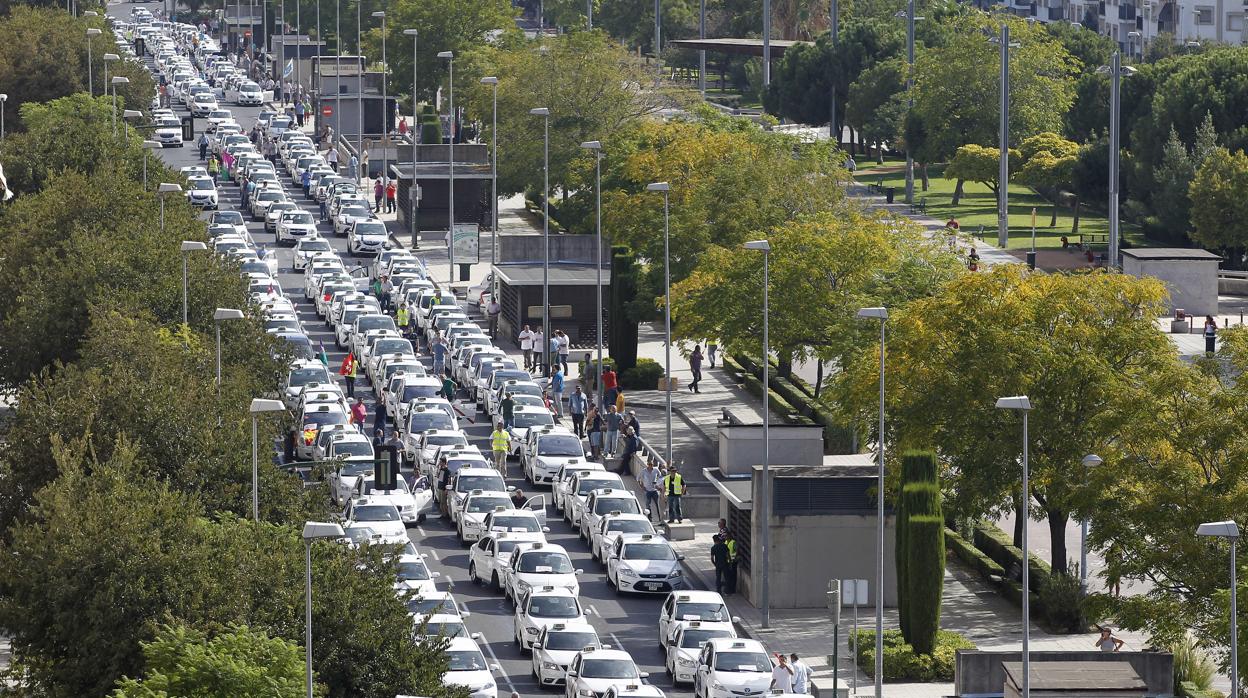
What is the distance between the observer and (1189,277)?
87.6 meters

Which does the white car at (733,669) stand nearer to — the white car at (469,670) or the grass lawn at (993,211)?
the white car at (469,670)

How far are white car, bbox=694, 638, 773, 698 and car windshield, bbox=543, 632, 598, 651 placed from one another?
200 centimetres

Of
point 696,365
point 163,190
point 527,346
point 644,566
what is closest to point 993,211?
point 527,346

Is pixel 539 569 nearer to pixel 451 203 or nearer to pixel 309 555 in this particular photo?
pixel 309 555

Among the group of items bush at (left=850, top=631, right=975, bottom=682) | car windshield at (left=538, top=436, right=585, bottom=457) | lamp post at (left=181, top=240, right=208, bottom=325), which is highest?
lamp post at (left=181, top=240, right=208, bottom=325)

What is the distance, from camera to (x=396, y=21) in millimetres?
127688

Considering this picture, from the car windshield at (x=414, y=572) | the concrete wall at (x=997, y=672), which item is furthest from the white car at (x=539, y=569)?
the concrete wall at (x=997, y=672)

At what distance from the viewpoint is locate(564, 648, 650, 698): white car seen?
42.8 metres

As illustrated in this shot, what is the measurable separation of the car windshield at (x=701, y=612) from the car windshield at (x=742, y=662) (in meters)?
3.14

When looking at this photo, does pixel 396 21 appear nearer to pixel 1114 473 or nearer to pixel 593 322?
pixel 593 322

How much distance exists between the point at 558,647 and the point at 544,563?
5270mm

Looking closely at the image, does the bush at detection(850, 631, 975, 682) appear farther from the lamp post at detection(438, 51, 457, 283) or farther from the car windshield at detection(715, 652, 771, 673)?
the lamp post at detection(438, 51, 457, 283)

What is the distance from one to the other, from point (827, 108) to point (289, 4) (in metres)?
48.8

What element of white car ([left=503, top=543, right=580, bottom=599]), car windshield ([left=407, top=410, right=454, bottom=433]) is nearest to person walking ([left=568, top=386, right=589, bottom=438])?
car windshield ([left=407, top=410, right=454, bottom=433])
